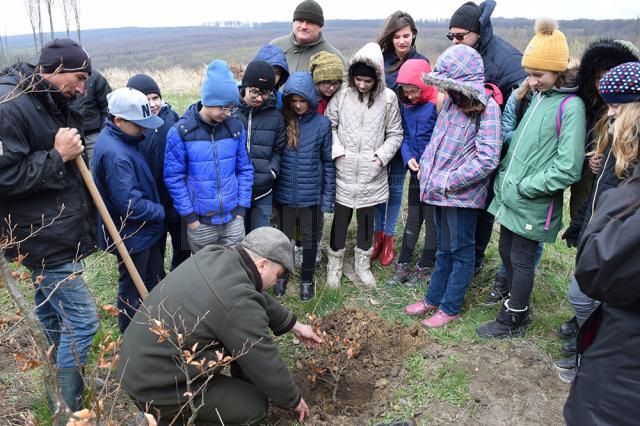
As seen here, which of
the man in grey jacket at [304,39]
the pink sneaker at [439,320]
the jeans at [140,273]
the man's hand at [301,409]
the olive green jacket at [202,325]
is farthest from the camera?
the man in grey jacket at [304,39]

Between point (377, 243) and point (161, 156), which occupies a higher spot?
point (161, 156)

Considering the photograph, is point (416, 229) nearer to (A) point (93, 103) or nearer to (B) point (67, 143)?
(B) point (67, 143)

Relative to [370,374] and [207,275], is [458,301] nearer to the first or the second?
[370,374]

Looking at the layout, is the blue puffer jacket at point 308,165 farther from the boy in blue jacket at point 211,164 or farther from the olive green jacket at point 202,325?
the olive green jacket at point 202,325

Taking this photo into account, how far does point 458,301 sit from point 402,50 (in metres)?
2.25

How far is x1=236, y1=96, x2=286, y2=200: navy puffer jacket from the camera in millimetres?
4031

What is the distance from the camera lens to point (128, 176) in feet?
10.5

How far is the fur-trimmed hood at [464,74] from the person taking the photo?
3.30 m

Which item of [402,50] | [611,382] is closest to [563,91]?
[402,50]

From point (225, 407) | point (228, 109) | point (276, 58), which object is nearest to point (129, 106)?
point (228, 109)

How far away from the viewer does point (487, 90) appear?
3475 mm

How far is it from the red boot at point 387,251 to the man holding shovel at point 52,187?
2743 millimetres

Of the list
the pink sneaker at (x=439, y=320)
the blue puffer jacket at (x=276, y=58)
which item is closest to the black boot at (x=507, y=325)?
the pink sneaker at (x=439, y=320)

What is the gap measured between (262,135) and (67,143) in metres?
1.64
